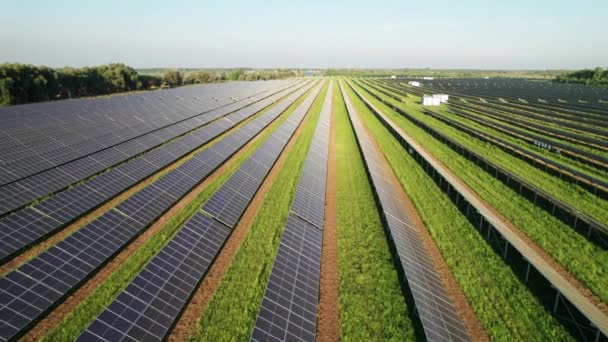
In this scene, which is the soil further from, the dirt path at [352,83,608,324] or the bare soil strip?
the bare soil strip

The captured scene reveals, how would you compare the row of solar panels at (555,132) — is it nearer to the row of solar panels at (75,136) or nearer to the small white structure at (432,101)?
the small white structure at (432,101)

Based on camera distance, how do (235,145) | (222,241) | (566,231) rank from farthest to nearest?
(235,145), (566,231), (222,241)

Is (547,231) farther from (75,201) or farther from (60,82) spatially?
(60,82)

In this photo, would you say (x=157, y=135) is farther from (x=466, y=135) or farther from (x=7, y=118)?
(x=466, y=135)

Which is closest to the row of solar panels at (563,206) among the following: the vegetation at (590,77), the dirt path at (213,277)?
the dirt path at (213,277)

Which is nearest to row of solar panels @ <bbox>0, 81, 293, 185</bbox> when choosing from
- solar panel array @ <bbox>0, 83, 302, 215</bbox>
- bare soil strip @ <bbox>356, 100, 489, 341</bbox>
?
solar panel array @ <bbox>0, 83, 302, 215</bbox>

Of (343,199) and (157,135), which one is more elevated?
(157,135)

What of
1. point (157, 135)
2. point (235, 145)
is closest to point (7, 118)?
point (157, 135)
